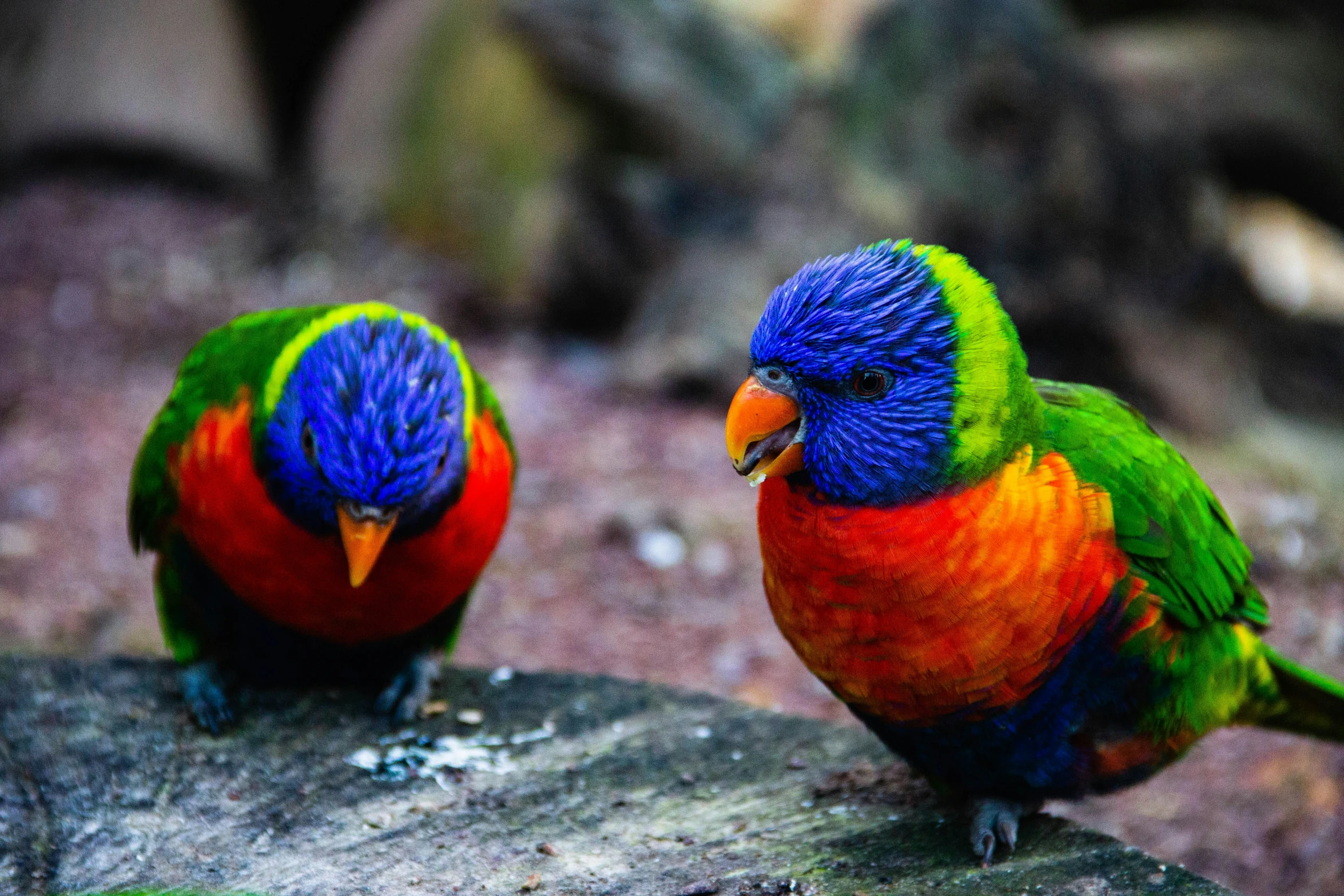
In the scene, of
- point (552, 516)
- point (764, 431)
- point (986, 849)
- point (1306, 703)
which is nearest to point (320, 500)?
point (764, 431)

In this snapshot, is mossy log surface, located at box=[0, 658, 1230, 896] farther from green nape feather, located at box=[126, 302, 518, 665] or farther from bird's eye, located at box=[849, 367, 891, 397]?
bird's eye, located at box=[849, 367, 891, 397]

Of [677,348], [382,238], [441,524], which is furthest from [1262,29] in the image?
[441,524]

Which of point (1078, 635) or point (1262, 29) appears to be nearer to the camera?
point (1078, 635)

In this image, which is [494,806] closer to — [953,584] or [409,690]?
[409,690]

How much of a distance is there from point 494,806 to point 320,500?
646 millimetres

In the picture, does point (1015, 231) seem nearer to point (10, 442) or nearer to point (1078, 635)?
point (1078, 635)

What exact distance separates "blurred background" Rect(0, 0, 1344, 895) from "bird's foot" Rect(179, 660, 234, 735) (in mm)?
1633

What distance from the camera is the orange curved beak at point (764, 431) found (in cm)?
183

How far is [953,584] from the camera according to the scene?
1.73m

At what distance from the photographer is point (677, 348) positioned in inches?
208

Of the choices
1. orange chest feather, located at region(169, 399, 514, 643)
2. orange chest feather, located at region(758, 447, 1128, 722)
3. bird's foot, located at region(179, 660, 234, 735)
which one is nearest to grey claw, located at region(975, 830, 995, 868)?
orange chest feather, located at region(758, 447, 1128, 722)

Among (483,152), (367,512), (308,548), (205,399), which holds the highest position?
(483,152)

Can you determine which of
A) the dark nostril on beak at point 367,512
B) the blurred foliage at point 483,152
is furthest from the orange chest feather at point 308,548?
the blurred foliage at point 483,152

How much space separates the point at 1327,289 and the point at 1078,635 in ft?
32.8
